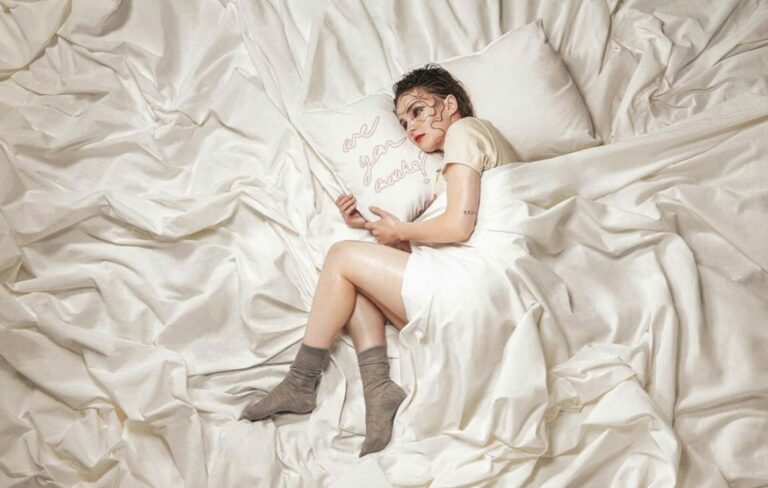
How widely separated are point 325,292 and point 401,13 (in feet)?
2.59

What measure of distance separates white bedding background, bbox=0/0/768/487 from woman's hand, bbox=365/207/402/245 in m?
0.07

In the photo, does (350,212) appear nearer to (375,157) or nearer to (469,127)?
(375,157)

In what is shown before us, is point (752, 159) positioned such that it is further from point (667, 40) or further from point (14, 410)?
point (14, 410)

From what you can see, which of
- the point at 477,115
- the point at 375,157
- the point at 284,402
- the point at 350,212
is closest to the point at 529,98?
the point at 477,115

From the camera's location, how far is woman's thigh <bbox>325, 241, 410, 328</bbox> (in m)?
1.44

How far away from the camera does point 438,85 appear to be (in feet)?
5.40

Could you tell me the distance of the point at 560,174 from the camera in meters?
1.52

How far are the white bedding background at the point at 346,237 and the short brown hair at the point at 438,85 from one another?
178 millimetres

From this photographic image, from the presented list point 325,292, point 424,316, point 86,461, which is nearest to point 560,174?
point 424,316

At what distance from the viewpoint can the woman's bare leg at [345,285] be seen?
4.80 feet

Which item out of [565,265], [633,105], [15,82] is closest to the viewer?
[565,265]

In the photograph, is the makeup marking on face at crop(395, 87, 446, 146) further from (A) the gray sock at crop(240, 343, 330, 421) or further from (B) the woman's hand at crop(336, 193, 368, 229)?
(A) the gray sock at crop(240, 343, 330, 421)

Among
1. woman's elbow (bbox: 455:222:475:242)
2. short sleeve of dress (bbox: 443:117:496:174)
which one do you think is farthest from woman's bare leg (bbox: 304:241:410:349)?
short sleeve of dress (bbox: 443:117:496:174)

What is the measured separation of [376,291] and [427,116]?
40 centimetres
